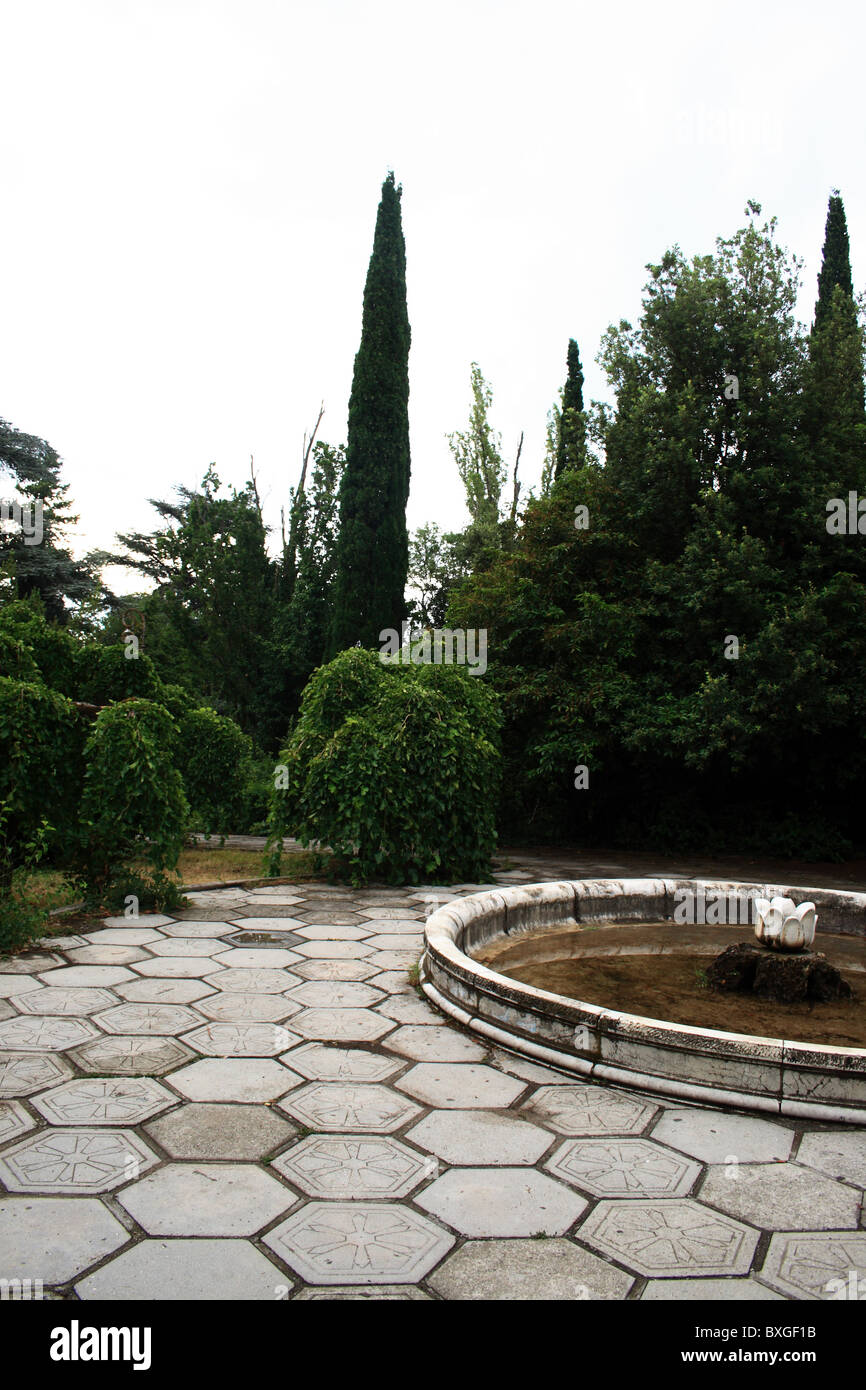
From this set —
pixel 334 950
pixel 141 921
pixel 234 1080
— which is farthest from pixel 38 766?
pixel 234 1080

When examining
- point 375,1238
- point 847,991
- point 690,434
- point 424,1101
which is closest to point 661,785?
point 690,434

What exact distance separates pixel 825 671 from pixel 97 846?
22.2 feet

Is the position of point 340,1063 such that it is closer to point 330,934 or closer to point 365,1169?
point 365,1169

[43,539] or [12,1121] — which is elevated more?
[43,539]

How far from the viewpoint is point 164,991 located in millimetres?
3762

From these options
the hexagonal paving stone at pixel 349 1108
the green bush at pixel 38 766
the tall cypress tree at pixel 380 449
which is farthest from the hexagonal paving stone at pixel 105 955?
the tall cypress tree at pixel 380 449

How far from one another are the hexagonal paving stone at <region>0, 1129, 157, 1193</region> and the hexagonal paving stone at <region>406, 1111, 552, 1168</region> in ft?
2.55

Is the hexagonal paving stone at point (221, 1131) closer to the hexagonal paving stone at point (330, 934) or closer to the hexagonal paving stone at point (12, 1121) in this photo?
the hexagonal paving stone at point (12, 1121)

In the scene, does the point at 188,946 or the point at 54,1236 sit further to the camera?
the point at 188,946

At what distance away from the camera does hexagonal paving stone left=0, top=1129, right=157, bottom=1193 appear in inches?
83.0

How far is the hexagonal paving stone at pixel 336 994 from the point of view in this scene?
365 centimetres

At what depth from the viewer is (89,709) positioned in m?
5.89

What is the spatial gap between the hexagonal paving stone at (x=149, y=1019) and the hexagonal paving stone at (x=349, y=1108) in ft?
2.66

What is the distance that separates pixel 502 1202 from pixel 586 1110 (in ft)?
2.11
